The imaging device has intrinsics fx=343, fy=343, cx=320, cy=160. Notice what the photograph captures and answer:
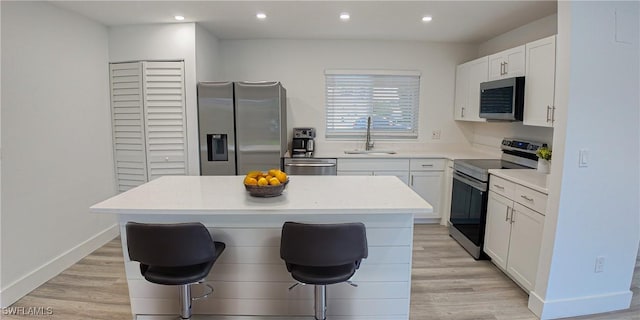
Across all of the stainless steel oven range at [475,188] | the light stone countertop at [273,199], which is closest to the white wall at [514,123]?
the stainless steel oven range at [475,188]

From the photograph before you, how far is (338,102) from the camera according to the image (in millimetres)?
4637

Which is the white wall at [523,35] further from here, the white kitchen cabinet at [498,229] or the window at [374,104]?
the white kitchen cabinet at [498,229]

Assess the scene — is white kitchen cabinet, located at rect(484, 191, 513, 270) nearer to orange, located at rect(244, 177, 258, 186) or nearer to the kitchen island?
the kitchen island

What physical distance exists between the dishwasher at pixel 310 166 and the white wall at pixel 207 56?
1.35m

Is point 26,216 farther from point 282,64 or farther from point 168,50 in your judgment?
point 282,64

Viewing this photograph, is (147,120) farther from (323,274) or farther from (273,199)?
(323,274)

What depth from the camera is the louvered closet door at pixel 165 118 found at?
3.66m

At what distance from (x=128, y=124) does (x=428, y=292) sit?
3.46 meters

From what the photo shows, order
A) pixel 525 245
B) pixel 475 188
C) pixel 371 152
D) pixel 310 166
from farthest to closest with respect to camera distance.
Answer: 1. pixel 371 152
2. pixel 310 166
3. pixel 475 188
4. pixel 525 245

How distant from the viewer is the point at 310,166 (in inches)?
156

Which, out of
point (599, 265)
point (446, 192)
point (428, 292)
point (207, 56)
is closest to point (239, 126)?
point (207, 56)

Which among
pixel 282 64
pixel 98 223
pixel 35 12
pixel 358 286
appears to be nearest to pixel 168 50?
pixel 35 12

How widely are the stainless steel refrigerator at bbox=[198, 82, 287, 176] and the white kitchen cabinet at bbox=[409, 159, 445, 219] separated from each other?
1.63 meters

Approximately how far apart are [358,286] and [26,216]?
2685 mm
